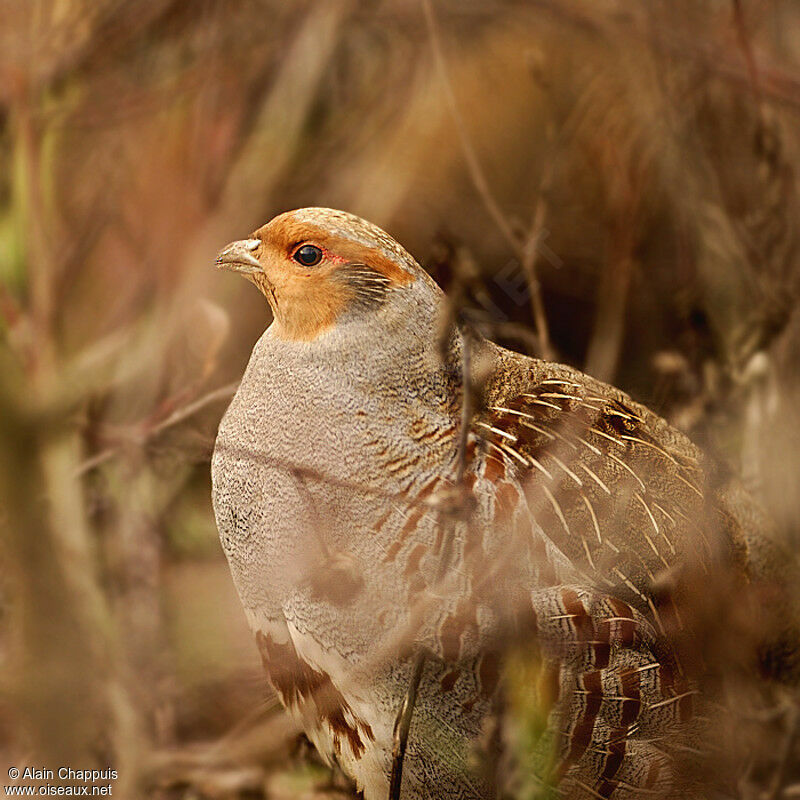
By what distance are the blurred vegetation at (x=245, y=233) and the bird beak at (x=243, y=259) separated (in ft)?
1.07

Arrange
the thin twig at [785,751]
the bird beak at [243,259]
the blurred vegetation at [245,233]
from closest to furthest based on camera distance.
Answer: the bird beak at [243,259]
the blurred vegetation at [245,233]
the thin twig at [785,751]

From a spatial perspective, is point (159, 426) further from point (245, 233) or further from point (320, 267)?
point (245, 233)

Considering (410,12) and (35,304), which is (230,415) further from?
(410,12)

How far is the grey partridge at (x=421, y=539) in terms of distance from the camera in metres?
2.12

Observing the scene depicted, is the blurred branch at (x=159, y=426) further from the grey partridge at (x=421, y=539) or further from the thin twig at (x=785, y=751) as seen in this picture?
the thin twig at (x=785, y=751)

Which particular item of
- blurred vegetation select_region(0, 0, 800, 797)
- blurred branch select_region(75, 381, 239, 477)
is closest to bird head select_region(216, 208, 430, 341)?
blurred vegetation select_region(0, 0, 800, 797)

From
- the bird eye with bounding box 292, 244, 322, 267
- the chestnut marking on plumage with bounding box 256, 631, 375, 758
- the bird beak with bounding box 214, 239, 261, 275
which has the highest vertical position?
the bird eye with bounding box 292, 244, 322, 267

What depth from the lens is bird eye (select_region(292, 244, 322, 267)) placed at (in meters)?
2.19

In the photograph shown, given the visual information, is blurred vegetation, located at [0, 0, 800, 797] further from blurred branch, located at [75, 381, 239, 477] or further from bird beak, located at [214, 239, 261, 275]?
bird beak, located at [214, 239, 261, 275]

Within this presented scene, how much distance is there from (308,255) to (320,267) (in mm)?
42

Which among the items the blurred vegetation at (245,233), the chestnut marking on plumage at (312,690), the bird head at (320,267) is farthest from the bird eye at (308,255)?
the chestnut marking on plumage at (312,690)

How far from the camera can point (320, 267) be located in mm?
2186

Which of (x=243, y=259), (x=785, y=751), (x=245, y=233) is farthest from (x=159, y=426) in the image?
(x=785, y=751)

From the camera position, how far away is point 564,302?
480cm
